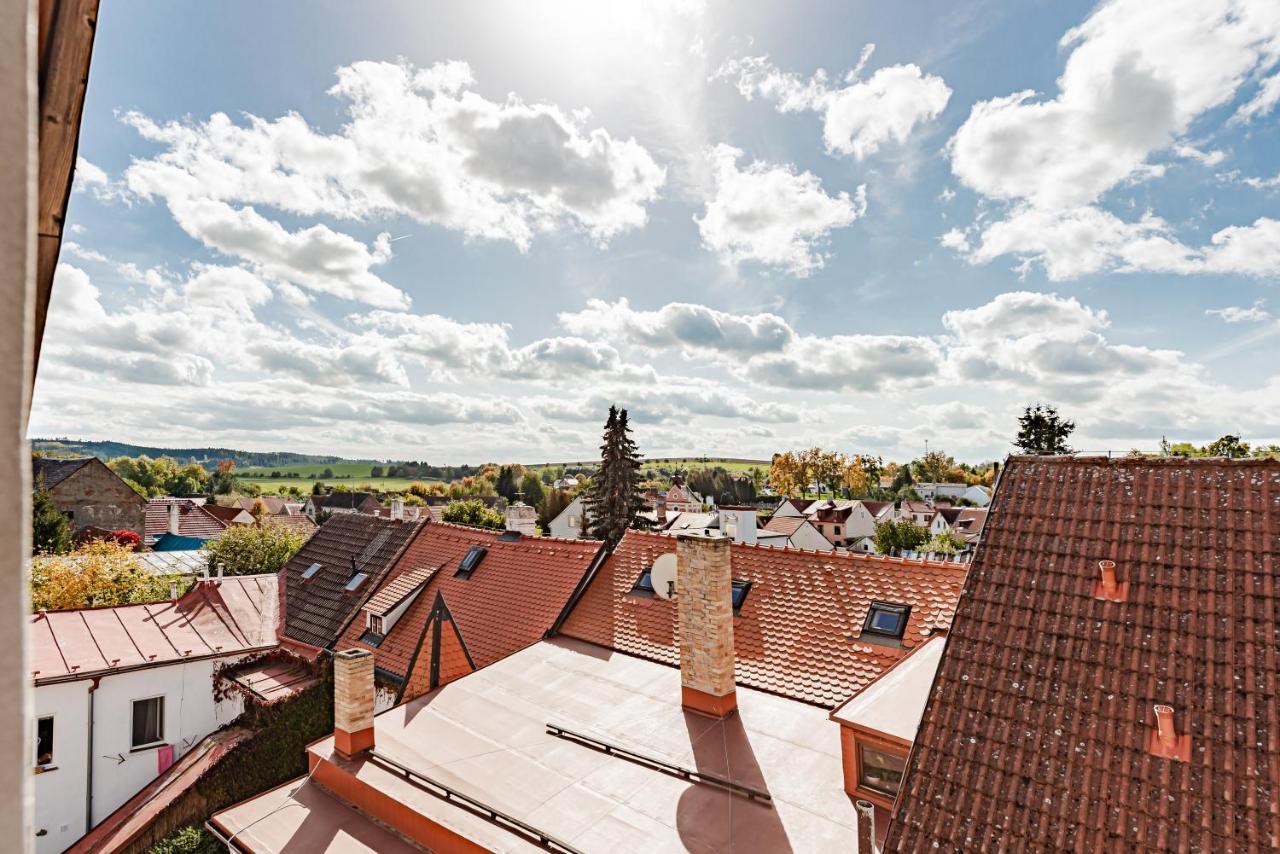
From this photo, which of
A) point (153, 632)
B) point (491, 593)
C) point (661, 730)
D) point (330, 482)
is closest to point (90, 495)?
point (153, 632)

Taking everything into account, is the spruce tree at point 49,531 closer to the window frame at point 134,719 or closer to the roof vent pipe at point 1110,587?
the window frame at point 134,719

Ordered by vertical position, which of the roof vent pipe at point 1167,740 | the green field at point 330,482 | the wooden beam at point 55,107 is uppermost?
the wooden beam at point 55,107

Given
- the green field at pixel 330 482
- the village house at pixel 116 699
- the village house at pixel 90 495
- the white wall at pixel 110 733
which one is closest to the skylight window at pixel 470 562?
the village house at pixel 116 699

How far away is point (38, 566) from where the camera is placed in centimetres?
2002

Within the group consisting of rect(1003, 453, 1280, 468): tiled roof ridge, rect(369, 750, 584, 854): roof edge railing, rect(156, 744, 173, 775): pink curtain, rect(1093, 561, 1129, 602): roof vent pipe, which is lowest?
rect(156, 744, 173, 775): pink curtain

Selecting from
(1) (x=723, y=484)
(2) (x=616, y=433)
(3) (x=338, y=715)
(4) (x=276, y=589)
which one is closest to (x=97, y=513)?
(4) (x=276, y=589)

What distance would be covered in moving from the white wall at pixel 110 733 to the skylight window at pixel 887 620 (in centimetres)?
1493

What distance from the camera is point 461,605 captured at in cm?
1503

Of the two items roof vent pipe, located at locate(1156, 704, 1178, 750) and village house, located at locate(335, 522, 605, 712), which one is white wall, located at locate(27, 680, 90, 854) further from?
roof vent pipe, located at locate(1156, 704, 1178, 750)

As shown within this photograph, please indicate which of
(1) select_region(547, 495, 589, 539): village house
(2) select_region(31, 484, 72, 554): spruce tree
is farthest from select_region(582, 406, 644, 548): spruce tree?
(2) select_region(31, 484, 72, 554): spruce tree

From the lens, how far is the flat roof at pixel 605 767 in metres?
6.88

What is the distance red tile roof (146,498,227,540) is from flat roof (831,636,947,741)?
145 ft

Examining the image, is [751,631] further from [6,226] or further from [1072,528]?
[6,226]

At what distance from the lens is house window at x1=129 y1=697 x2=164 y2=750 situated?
45.0 ft
